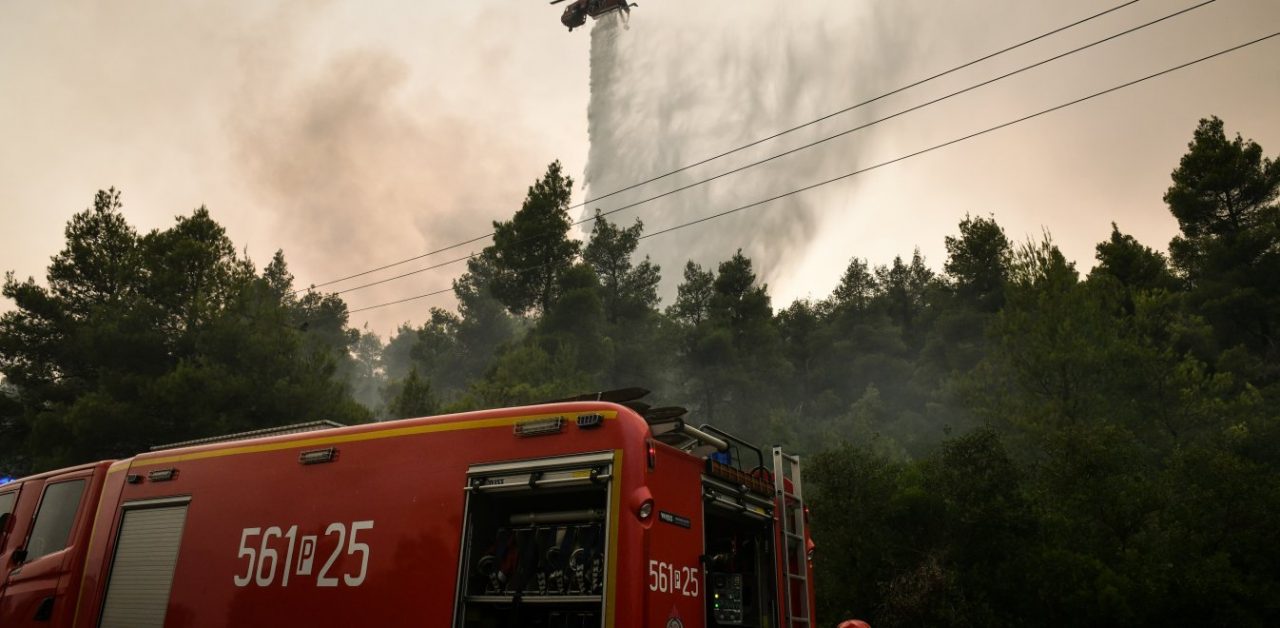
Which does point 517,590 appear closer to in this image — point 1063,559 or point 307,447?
point 307,447

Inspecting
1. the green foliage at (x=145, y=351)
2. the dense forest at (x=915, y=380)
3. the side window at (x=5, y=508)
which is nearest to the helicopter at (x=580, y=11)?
the dense forest at (x=915, y=380)

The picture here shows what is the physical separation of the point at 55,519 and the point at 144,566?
1.79m

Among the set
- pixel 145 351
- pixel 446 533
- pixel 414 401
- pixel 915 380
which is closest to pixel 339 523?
pixel 446 533

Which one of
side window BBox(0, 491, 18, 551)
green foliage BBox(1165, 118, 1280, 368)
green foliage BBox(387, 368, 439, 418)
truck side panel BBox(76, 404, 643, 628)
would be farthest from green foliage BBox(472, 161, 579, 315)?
truck side panel BBox(76, 404, 643, 628)

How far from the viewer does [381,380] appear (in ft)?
396

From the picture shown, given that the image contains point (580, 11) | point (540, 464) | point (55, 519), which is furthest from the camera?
point (580, 11)

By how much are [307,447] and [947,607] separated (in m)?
15.5

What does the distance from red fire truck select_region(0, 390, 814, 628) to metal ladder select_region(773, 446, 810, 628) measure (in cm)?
2

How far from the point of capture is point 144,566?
7.00 meters

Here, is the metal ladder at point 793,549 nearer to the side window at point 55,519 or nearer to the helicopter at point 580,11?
the side window at point 55,519

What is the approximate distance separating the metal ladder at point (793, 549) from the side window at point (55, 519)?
23.2 feet

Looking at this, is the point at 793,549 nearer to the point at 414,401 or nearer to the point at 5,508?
the point at 5,508

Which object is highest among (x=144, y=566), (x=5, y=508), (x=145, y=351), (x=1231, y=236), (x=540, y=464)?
(x=1231, y=236)

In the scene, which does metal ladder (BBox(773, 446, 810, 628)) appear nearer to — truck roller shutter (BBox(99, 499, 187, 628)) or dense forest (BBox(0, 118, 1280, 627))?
truck roller shutter (BBox(99, 499, 187, 628))
